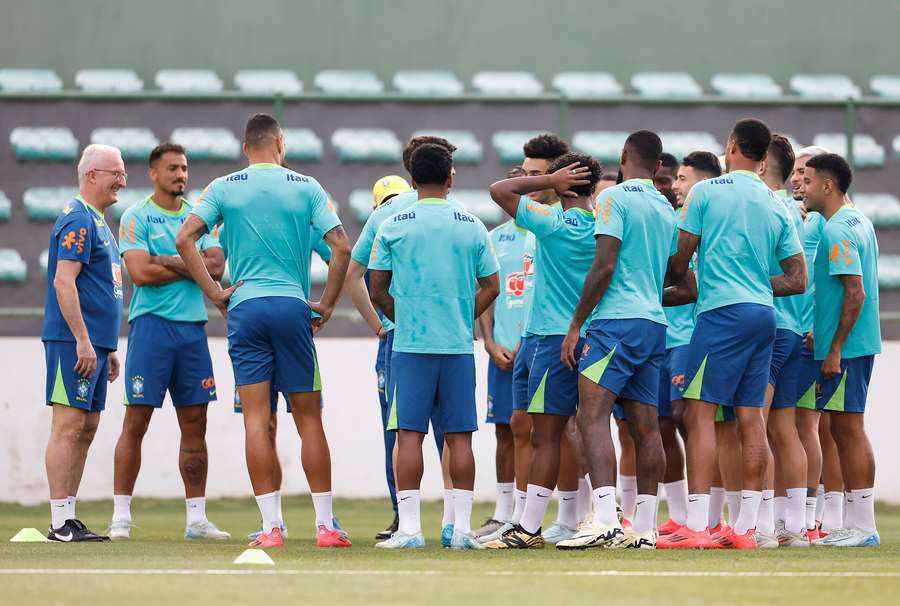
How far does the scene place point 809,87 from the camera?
57.4ft

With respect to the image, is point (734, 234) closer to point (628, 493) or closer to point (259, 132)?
point (628, 493)

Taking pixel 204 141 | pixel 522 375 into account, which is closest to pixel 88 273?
pixel 522 375

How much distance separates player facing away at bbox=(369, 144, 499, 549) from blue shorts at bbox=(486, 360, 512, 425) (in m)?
1.00

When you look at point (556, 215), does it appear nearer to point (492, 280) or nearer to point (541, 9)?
point (492, 280)

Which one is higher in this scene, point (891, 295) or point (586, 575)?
point (891, 295)

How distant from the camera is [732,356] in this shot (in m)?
7.55

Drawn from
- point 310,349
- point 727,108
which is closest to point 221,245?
point 310,349

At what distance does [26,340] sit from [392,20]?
7.43 metres

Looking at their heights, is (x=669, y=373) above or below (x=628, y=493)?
above

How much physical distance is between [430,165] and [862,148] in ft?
21.9

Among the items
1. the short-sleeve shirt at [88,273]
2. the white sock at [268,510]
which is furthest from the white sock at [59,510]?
the white sock at [268,510]

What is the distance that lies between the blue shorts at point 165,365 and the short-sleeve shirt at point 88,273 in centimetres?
18

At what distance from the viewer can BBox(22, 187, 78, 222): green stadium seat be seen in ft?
40.8

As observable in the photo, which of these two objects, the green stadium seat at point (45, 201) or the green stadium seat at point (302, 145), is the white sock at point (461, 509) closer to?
the green stadium seat at point (302, 145)
